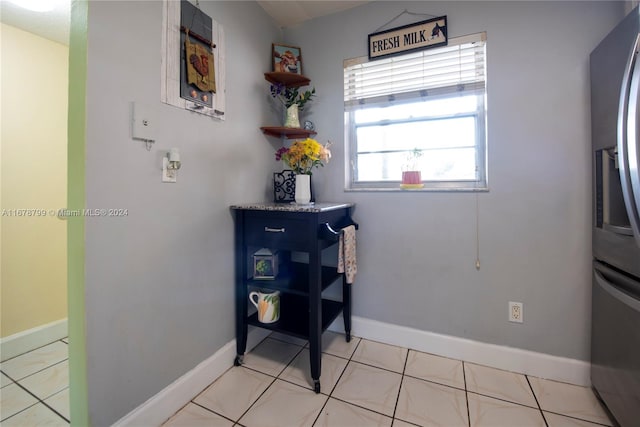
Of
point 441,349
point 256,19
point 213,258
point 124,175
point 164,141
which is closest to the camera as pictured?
point 124,175

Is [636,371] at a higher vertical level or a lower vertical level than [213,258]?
lower

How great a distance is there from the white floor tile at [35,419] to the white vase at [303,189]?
1.51m

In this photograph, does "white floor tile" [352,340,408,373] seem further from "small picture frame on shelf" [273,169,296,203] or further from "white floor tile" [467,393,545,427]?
"small picture frame on shelf" [273,169,296,203]

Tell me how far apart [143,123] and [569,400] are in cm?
234

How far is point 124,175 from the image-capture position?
102cm

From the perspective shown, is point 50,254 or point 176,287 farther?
point 50,254

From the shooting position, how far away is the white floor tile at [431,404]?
115 centimetres

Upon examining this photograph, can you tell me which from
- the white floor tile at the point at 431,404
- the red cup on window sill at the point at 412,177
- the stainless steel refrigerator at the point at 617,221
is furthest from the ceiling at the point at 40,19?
the white floor tile at the point at 431,404

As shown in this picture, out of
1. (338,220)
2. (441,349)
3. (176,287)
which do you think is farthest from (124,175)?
(441,349)

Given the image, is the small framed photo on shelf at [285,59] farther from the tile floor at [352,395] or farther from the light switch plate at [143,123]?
the tile floor at [352,395]

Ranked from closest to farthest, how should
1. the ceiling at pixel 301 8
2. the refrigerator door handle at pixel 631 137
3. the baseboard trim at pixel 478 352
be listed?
1. the refrigerator door handle at pixel 631 137
2. the baseboard trim at pixel 478 352
3. the ceiling at pixel 301 8

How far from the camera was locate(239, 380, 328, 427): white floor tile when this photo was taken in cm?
115

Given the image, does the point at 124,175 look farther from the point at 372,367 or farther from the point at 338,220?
the point at 372,367

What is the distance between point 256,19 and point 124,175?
1.40m
